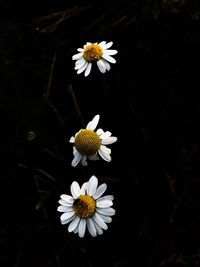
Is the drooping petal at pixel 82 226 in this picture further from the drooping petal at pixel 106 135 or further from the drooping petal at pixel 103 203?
the drooping petal at pixel 106 135

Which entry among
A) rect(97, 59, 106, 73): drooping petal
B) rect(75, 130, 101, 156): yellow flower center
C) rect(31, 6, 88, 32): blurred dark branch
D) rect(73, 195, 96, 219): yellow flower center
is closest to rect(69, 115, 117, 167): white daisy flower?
rect(75, 130, 101, 156): yellow flower center

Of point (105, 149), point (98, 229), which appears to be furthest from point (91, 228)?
point (105, 149)

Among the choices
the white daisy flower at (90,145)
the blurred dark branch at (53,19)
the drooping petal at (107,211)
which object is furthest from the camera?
the blurred dark branch at (53,19)

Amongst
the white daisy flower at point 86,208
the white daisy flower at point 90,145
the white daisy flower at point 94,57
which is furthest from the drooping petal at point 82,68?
the white daisy flower at point 86,208

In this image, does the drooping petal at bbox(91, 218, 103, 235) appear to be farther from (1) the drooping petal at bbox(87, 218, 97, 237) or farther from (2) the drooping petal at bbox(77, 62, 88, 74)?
(2) the drooping petal at bbox(77, 62, 88, 74)

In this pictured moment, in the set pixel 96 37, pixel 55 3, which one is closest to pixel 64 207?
pixel 96 37

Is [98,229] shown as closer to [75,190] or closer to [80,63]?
[75,190]

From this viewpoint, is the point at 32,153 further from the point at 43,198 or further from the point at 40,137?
the point at 43,198
